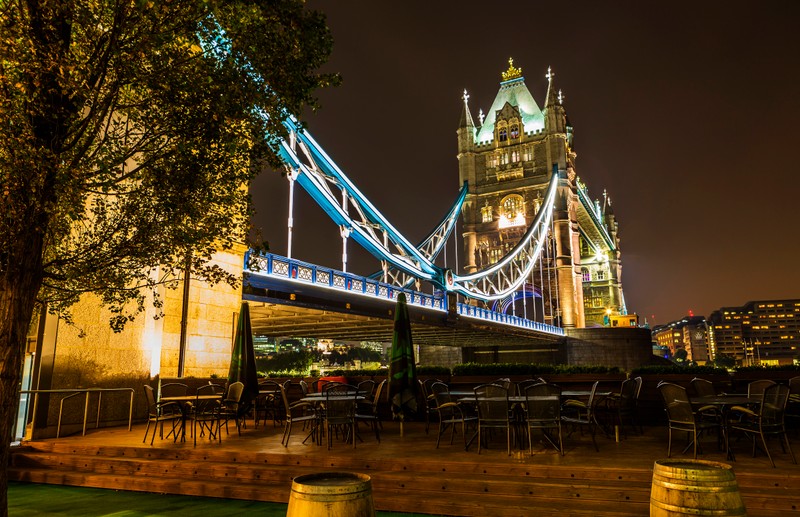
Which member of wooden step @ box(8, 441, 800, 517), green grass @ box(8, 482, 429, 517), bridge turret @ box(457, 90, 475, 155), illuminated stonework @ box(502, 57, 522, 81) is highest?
illuminated stonework @ box(502, 57, 522, 81)

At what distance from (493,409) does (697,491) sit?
3.63 metres

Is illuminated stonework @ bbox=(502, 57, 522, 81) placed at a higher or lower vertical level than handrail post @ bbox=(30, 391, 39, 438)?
higher

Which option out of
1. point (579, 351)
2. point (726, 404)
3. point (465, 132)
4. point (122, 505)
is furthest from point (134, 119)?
point (465, 132)

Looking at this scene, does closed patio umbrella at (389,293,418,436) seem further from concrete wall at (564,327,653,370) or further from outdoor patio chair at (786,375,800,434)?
concrete wall at (564,327,653,370)

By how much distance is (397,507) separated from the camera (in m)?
5.01

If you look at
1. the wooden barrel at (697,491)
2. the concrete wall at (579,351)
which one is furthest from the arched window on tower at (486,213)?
the wooden barrel at (697,491)

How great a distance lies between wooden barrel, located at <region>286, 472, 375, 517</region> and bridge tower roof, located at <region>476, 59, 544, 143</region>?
7315cm

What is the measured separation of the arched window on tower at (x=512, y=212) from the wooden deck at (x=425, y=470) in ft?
198

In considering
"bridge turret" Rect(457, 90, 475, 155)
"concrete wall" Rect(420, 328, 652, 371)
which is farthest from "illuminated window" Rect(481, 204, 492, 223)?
"concrete wall" Rect(420, 328, 652, 371)

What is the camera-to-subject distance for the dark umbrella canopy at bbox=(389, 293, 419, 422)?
741cm

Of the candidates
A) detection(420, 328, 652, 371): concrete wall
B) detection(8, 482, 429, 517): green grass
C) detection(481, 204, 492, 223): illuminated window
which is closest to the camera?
detection(8, 482, 429, 517): green grass

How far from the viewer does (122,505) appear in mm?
5348

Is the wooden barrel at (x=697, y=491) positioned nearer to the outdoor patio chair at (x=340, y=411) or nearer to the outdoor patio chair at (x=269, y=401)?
the outdoor patio chair at (x=340, y=411)

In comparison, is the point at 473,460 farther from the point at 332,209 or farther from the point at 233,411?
the point at 332,209
